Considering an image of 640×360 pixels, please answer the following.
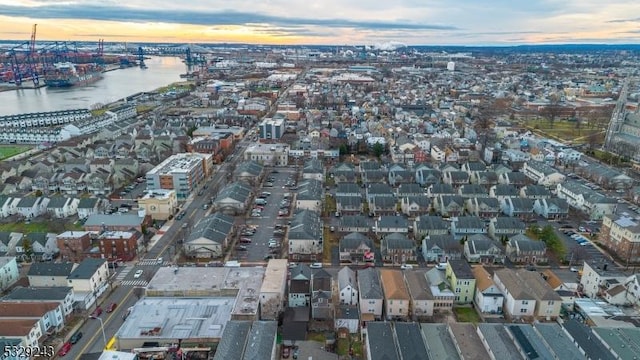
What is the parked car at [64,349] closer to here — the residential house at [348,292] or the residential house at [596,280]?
the residential house at [348,292]

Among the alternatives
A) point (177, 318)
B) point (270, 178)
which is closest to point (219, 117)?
point (270, 178)

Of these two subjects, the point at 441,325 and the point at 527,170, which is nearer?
the point at 441,325

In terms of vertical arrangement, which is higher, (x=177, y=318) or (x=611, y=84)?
(x=611, y=84)

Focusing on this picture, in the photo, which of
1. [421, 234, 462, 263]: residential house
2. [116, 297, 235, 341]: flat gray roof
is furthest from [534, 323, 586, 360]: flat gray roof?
[116, 297, 235, 341]: flat gray roof

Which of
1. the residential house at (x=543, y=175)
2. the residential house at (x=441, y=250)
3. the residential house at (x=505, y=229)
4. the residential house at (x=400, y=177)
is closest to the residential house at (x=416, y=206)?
the residential house at (x=505, y=229)

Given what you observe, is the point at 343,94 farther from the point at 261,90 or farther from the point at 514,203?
the point at 514,203

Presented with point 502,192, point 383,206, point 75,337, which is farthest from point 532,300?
point 75,337
